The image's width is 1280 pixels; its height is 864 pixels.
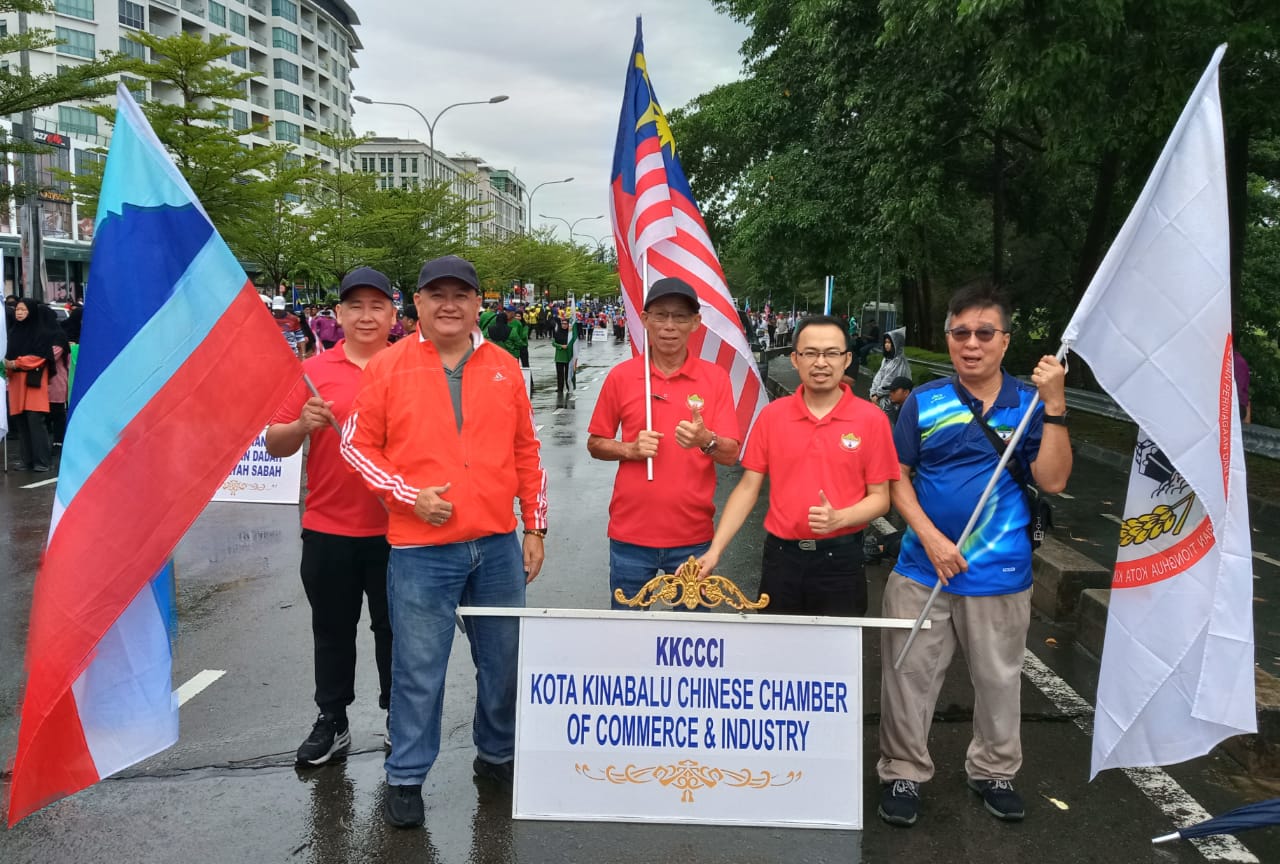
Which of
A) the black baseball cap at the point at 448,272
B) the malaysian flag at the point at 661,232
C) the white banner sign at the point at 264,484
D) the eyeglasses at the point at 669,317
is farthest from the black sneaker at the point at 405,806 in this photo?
the white banner sign at the point at 264,484

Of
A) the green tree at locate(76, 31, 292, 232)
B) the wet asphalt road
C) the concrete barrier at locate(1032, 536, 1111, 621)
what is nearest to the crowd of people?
the wet asphalt road

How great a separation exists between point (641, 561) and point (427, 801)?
4.06 ft

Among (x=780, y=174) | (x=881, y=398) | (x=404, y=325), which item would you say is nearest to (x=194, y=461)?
(x=881, y=398)

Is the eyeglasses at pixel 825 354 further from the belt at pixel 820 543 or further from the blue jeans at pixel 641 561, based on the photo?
the blue jeans at pixel 641 561

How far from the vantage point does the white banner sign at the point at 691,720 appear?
11.4 feet

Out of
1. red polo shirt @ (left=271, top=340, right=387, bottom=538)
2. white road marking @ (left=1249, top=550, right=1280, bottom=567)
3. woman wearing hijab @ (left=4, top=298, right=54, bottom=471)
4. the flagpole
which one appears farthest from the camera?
woman wearing hijab @ (left=4, top=298, right=54, bottom=471)

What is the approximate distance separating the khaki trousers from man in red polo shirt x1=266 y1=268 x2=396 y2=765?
2.05 meters

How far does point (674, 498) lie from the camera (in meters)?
3.97

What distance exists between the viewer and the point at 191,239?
11.5 feet

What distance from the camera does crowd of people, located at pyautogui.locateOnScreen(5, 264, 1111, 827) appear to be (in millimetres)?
3553

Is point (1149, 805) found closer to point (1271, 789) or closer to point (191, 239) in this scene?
point (1271, 789)

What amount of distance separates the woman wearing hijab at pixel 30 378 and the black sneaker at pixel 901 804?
1070cm

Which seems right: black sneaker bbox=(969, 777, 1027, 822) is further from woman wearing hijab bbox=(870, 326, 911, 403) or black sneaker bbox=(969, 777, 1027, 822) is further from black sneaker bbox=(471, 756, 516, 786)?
woman wearing hijab bbox=(870, 326, 911, 403)

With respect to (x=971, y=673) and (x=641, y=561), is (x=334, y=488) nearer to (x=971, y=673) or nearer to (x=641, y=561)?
(x=641, y=561)
